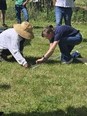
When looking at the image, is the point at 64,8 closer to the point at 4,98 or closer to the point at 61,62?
the point at 61,62

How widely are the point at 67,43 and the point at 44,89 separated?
2063 millimetres

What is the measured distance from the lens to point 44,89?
23.7 feet

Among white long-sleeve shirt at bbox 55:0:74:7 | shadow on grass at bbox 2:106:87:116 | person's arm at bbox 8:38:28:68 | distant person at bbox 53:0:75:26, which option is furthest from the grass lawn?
white long-sleeve shirt at bbox 55:0:74:7

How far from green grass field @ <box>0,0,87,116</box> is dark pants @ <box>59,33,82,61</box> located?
0.24m

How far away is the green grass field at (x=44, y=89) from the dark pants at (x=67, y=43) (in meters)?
0.24

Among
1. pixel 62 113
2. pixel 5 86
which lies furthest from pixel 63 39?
pixel 62 113

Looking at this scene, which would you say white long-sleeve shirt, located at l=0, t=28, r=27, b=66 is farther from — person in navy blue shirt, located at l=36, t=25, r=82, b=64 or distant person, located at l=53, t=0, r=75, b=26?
distant person, located at l=53, t=0, r=75, b=26

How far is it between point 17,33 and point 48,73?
40.7 inches

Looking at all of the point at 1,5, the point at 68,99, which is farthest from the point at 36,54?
the point at 1,5

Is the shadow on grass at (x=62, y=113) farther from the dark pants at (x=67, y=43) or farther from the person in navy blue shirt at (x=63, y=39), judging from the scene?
the dark pants at (x=67, y=43)

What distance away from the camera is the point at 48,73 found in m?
8.30

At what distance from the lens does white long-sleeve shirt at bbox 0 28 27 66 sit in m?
8.40

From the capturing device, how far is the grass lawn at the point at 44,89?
20.3 feet

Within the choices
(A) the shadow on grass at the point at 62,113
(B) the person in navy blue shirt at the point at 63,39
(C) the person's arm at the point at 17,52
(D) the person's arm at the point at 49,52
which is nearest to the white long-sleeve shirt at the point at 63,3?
(B) the person in navy blue shirt at the point at 63,39
